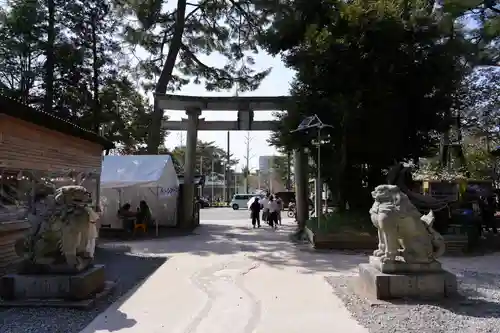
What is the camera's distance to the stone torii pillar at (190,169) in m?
18.3

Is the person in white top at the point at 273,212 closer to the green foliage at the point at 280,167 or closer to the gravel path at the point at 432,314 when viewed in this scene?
the gravel path at the point at 432,314

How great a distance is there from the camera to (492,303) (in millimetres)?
5961

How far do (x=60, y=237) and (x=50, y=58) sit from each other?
54.4ft

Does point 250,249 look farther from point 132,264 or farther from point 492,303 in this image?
point 492,303

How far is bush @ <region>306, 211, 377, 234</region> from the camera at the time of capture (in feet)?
40.8

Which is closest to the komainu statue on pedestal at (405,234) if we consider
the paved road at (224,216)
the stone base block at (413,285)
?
the stone base block at (413,285)

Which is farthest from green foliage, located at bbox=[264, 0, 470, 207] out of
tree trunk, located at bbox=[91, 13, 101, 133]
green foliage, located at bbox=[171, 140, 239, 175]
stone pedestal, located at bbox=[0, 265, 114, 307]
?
green foliage, located at bbox=[171, 140, 239, 175]

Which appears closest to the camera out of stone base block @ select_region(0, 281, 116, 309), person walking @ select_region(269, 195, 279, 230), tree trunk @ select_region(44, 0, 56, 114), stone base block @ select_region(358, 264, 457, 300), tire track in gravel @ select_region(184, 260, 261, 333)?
tire track in gravel @ select_region(184, 260, 261, 333)

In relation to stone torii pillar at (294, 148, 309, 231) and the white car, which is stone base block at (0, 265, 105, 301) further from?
the white car

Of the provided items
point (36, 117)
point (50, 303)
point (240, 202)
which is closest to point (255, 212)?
point (36, 117)

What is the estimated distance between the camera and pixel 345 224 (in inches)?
515

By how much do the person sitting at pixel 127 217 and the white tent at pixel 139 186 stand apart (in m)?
0.77

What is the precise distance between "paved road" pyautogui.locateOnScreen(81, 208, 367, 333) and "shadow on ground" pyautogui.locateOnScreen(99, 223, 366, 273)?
0.08 feet

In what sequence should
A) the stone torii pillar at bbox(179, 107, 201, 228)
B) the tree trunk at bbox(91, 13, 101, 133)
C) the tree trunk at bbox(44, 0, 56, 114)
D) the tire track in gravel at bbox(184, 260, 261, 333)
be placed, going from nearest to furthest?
1. the tire track in gravel at bbox(184, 260, 261, 333)
2. the stone torii pillar at bbox(179, 107, 201, 228)
3. the tree trunk at bbox(44, 0, 56, 114)
4. the tree trunk at bbox(91, 13, 101, 133)
